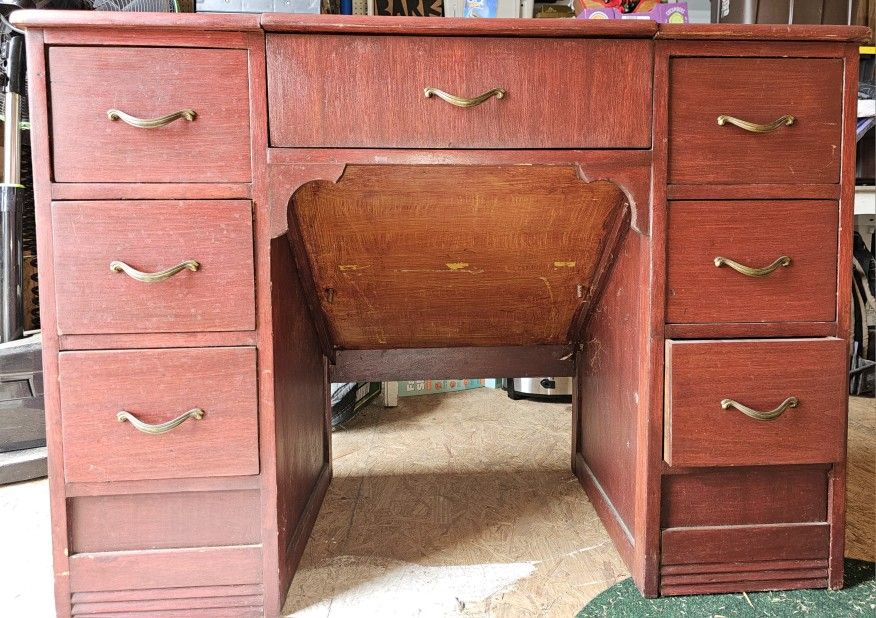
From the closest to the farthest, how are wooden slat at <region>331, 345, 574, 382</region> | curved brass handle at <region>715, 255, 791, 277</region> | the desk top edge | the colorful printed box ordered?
the desk top edge → curved brass handle at <region>715, 255, 791, 277</region> → wooden slat at <region>331, 345, 574, 382</region> → the colorful printed box

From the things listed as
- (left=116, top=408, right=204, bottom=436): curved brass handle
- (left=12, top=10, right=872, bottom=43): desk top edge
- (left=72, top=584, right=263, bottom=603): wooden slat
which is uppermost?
(left=12, top=10, right=872, bottom=43): desk top edge

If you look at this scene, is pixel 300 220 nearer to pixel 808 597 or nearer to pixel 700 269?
pixel 700 269

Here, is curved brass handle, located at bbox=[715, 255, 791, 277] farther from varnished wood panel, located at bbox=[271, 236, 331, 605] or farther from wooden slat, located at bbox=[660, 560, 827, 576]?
varnished wood panel, located at bbox=[271, 236, 331, 605]

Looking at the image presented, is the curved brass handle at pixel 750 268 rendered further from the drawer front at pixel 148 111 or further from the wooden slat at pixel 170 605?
the wooden slat at pixel 170 605

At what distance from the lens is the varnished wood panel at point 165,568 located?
0.98 metres

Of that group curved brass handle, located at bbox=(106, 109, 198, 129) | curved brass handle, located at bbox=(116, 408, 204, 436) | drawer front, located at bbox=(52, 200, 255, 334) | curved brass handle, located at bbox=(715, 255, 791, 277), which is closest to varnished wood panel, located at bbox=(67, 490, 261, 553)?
curved brass handle, located at bbox=(116, 408, 204, 436)

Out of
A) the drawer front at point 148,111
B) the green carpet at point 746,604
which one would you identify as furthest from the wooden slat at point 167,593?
the drawer front at point 148,111

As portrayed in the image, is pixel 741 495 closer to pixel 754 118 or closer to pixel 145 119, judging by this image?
pixel 754 118

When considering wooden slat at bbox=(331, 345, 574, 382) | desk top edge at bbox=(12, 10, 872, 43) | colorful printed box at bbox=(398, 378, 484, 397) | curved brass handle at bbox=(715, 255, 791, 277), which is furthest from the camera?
colorful printed box at bbox=(398, 378, 484, 397)

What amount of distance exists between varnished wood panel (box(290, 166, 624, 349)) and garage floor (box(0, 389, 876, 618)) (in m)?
0.41

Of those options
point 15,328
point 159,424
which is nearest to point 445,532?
point 159,424

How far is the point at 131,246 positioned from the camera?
932mm

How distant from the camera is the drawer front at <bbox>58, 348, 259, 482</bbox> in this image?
94 cm

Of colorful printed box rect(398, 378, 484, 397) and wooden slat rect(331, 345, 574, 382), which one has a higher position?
wooden slat rect(331, 345, 574, 382)
